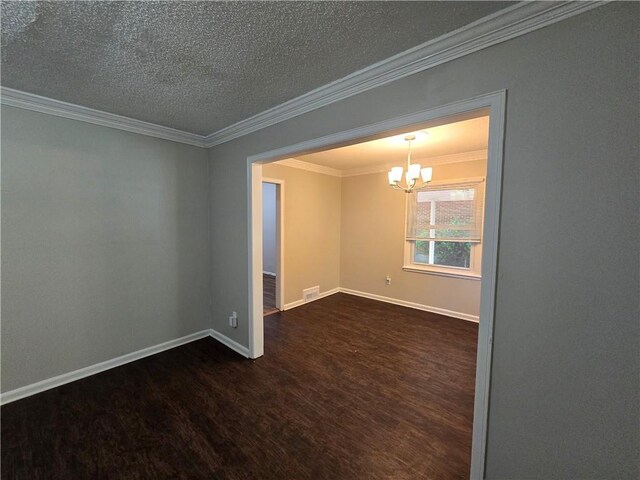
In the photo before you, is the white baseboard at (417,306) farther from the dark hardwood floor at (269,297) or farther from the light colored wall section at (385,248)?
the dark hardwood floor at (269,297)

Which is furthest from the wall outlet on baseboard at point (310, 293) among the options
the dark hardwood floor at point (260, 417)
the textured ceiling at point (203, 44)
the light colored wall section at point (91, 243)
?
the textured ceiling at point (203, 44)

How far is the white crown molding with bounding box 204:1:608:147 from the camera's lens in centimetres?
110

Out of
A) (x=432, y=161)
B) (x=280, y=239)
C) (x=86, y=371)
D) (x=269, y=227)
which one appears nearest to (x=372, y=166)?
(x=432, y=161)

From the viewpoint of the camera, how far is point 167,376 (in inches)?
95.3

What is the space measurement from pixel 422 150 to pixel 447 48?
95.6 inches

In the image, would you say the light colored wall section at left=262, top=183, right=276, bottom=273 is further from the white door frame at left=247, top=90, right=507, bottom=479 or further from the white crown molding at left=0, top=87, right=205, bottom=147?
the white door frame at left=247, top=90, right=507, bottom=479

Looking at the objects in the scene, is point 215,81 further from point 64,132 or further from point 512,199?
point 512,199

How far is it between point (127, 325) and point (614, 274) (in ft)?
11.8

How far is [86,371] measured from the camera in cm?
238

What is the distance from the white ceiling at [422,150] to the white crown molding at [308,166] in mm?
55

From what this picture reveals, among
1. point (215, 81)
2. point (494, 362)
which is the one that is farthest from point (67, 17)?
point (494, 362)

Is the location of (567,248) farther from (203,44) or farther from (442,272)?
(442,272)

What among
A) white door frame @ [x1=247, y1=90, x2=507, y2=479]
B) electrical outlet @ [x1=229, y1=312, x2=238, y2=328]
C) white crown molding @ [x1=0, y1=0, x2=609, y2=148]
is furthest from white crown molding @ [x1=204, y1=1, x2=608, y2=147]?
electrical outlet @ [x1=229, y1=312, x2=238, y2=328]

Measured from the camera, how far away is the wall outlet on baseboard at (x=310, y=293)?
458 cm
